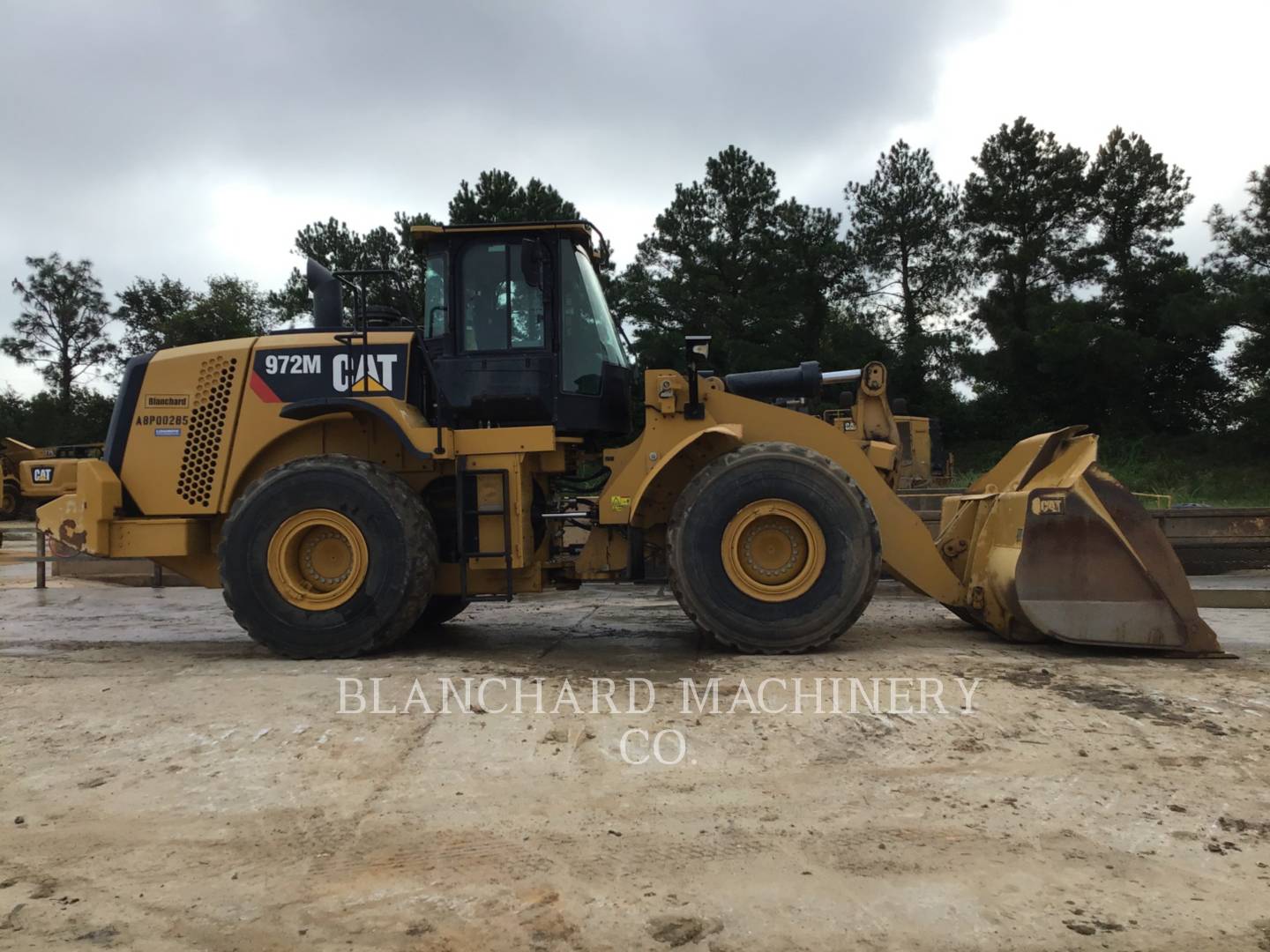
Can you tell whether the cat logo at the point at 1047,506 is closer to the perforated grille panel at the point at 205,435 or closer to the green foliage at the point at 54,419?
the perforated grille panel at the point at 205,435

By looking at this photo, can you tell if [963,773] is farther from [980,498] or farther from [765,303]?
[765,303]

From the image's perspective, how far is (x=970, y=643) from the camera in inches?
223

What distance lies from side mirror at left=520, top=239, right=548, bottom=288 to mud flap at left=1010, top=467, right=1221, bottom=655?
3.51m

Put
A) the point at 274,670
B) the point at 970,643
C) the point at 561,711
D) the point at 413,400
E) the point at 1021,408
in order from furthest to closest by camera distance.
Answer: the point at 1021,408
the point at 413,400
the point at 970,643
the point at 274,670
the point at 561,711

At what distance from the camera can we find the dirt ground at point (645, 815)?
2.38 metres

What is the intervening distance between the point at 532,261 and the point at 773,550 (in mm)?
2550

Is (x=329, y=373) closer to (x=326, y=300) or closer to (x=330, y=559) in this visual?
(x=326, y=300)

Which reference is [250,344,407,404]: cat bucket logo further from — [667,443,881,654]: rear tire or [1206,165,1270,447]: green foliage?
[1206,165,1270,447]: green foliage

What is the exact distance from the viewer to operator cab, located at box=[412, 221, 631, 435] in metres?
6.04

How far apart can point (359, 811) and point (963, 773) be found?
227 cm

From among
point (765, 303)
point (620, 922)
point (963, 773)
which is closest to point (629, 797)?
point (620, 922)

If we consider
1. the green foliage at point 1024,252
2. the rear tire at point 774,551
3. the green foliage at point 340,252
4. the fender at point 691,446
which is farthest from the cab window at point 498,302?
the green foliage at point 1024,252

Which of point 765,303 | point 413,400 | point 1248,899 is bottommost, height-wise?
point 1248,899

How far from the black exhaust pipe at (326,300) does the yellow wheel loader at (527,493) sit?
192 millimetres
